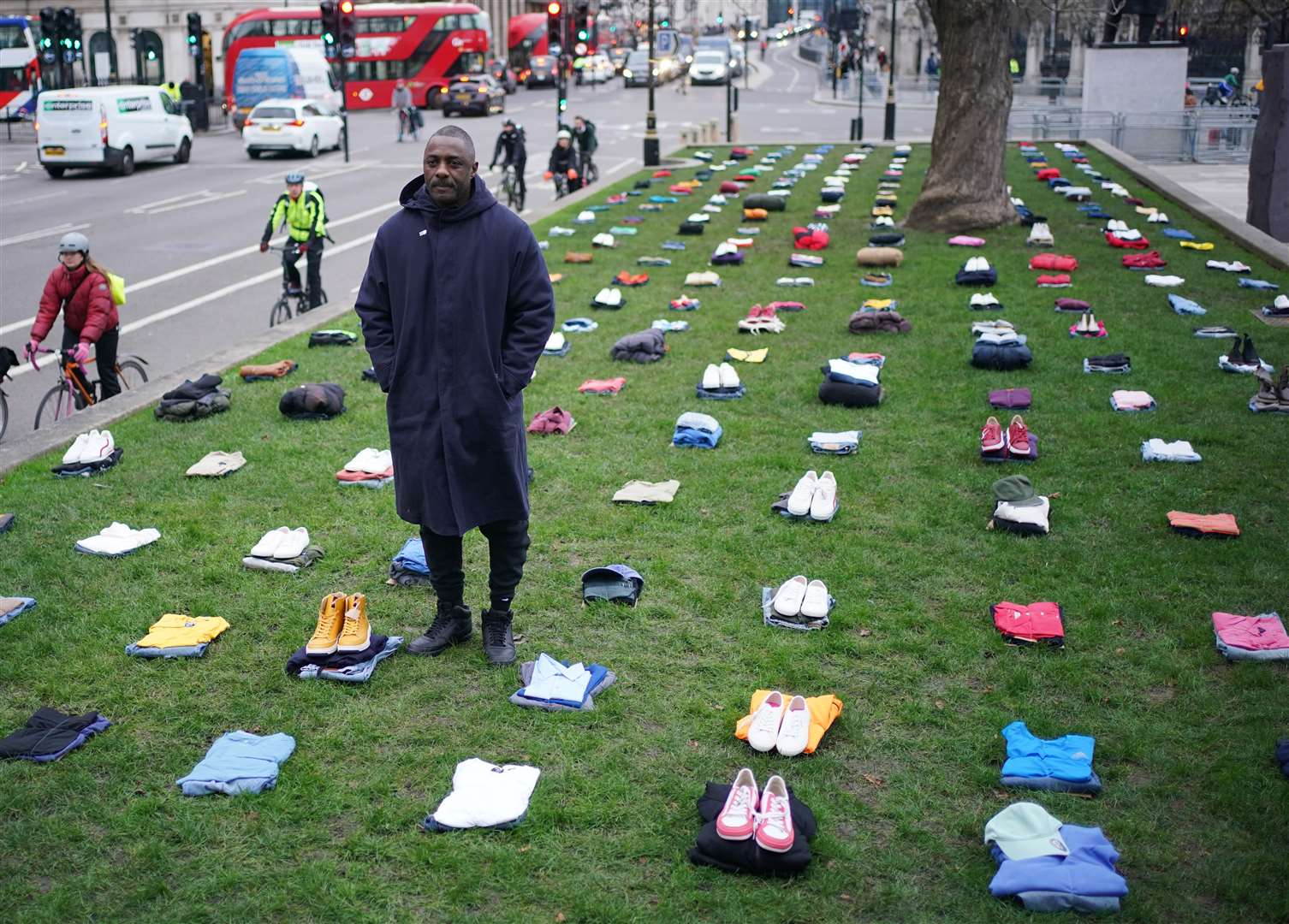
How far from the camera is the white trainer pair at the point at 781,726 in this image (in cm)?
522

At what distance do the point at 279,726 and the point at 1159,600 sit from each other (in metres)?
4.33

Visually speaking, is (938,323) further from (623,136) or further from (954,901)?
(623,136)

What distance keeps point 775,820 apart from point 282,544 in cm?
387

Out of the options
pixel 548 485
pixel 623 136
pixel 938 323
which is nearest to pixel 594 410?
pixel 548 485

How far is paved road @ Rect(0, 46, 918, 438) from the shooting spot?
Result: 53.1 ft

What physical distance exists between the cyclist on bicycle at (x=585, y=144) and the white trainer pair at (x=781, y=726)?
2392 cm

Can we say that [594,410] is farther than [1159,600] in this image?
Yes

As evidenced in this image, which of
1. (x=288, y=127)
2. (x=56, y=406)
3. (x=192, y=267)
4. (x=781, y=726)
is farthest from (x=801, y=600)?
(x=288, y=127)

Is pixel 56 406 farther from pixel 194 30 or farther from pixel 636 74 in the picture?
pixel 636 74

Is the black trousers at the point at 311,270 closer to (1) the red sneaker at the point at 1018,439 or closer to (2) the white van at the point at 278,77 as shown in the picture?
(1) the red sneaker at the point at 1018,439

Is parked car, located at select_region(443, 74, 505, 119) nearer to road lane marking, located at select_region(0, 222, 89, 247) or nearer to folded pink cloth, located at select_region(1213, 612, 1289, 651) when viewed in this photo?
road lane marking, located at select_region(0, 222, 89, 247)

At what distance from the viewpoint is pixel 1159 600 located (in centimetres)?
661

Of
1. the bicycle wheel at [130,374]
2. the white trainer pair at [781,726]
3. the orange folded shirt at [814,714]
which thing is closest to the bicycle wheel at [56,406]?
the bicycle wheel at [130,374]

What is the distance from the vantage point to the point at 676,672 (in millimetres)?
6012
